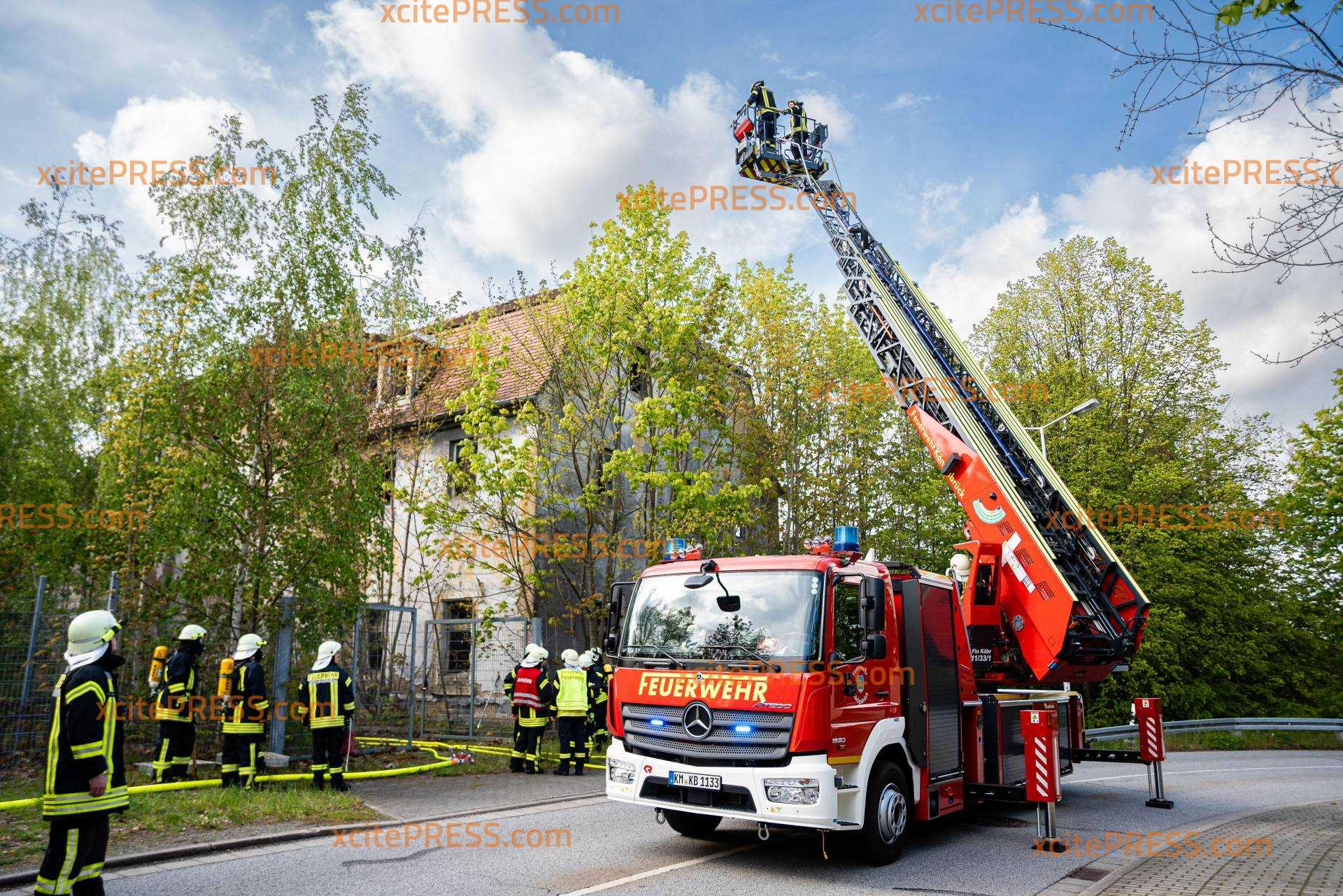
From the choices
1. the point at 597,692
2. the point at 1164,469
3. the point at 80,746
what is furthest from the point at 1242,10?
the point at 1164,469

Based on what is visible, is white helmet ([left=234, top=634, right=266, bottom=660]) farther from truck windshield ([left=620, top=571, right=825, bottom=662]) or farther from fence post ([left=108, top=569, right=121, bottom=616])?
truck windshield ([left=620, top=571, right=825, bottom=662])

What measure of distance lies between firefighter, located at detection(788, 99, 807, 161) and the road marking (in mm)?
10401

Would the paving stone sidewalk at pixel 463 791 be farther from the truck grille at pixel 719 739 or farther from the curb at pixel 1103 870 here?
the curb at pixel 1103 870

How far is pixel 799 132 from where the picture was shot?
13.8 m

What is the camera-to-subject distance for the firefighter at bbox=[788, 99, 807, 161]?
1379 cm

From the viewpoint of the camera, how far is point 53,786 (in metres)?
5.00

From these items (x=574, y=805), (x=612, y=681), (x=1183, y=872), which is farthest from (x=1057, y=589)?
(x=574, y=805)

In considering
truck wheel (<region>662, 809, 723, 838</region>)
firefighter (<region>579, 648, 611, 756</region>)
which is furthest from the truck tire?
firefighter (<region>579, 648, 611, 756</region>)

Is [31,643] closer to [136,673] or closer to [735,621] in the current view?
[136,673]

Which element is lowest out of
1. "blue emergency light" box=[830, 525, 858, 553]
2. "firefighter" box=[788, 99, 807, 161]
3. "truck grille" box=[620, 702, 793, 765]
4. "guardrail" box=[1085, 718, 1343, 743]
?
"guardrail" box=[1085, 718, 1343, 743]

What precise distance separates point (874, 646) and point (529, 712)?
26.1 ft

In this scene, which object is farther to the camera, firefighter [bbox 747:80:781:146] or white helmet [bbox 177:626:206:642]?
firefighter [bbox 747:80:781:146]

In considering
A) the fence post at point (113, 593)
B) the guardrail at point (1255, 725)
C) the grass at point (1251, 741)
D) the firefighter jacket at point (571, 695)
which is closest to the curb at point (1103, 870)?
the firefighter jacket at point (571, 695)

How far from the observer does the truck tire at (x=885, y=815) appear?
7.14 meters
